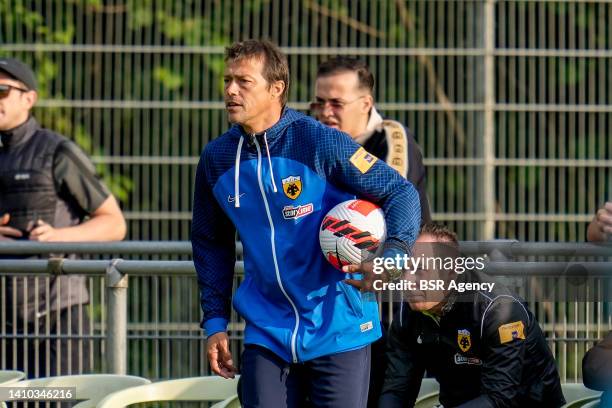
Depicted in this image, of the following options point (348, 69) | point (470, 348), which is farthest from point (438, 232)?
point (348, 69)

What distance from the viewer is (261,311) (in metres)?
5.26

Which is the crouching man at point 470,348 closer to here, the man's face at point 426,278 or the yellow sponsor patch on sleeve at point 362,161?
the man's face at point 426,278

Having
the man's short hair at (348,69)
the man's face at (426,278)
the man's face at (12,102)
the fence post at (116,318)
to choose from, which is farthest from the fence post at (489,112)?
the man's face at (426,278)

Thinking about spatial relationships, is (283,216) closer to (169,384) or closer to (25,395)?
(169,384)

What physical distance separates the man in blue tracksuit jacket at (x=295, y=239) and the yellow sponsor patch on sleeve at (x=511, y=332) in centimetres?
67

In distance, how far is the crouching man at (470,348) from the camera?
5.77 meters

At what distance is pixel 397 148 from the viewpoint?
6848 millimetres

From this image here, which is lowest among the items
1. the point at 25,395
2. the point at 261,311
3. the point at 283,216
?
the point at 25,395

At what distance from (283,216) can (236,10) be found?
642cm

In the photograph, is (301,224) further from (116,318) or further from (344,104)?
(116,318)

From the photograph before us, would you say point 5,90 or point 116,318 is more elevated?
point 5,90

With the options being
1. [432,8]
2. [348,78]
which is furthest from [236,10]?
[348,78]

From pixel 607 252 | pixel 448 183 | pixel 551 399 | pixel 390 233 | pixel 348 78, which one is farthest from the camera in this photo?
pixel 448 183

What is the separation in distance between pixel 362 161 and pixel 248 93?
19.8 inches
